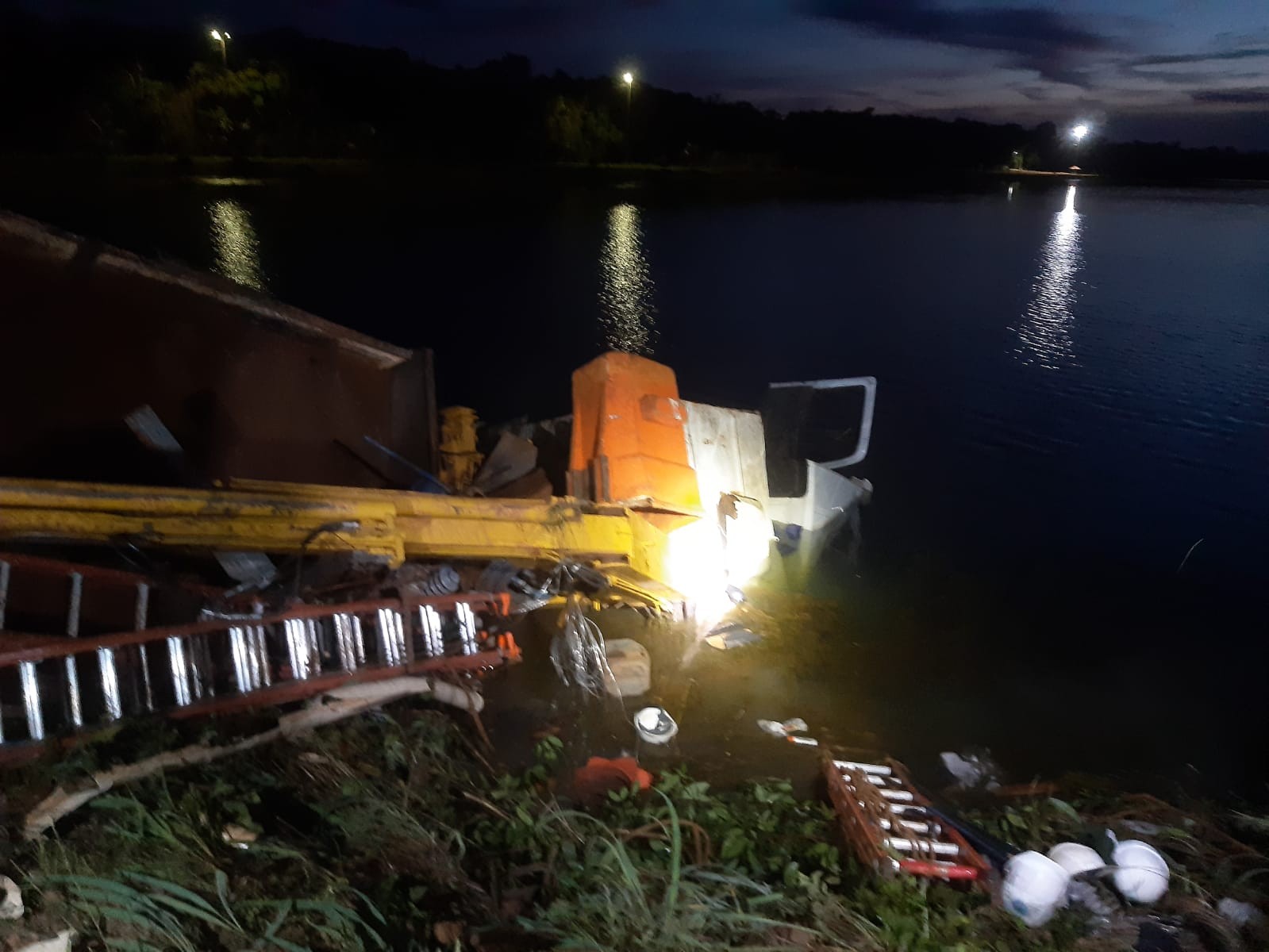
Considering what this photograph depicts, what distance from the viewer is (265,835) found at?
2.99 metres

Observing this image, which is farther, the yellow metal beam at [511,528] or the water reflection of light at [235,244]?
the water reflection of light at [235,244]

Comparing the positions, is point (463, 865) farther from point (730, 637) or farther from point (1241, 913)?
point (1241, 913)

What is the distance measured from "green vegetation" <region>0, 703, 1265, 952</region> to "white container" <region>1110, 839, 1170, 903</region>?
0.20m

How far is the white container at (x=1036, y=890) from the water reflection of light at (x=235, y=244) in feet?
55.1

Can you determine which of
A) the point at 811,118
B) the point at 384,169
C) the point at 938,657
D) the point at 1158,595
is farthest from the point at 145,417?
the point at 811,118

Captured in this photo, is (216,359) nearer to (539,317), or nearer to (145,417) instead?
(145,417)

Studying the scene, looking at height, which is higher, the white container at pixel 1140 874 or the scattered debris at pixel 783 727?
the white container at pixel 1140 874

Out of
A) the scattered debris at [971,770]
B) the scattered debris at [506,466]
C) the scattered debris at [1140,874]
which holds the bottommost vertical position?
the scattered debris at [971,770]

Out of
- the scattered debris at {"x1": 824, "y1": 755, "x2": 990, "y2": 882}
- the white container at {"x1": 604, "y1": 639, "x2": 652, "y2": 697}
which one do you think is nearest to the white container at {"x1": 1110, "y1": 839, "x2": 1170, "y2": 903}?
the scattered debris at {"x1": 824, "y1": 755, "x2": 990, "y2": 882}

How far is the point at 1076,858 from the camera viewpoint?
323cm

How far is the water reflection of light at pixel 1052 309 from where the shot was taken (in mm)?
16672

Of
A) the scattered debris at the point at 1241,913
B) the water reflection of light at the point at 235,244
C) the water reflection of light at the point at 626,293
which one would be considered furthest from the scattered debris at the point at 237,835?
the water reflection of light at the point at 235,244

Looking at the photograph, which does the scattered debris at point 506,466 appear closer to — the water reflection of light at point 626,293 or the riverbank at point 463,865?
the riverbank at point 463,865

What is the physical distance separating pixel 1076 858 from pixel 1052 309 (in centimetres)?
2009
